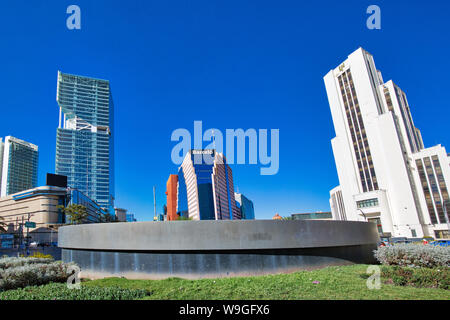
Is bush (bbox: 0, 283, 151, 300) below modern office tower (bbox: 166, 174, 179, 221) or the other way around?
below

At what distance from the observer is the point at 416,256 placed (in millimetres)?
10180

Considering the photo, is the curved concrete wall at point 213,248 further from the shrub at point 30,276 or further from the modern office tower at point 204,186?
the modern office tower at point 204,186

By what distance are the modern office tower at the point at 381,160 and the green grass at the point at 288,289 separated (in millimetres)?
53670

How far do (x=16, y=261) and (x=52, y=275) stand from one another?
11.4 ft

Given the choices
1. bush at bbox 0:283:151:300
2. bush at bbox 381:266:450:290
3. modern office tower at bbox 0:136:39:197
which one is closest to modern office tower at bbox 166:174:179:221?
modern office tower at bbox 0:136:39:197

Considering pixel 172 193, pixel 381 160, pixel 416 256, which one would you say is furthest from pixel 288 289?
pixel 172 193

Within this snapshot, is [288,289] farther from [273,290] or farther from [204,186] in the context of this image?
[204,186]

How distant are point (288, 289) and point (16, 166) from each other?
224333 mm

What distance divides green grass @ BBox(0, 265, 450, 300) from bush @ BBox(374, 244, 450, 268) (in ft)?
8.56

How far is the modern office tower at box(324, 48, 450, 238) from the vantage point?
5341cm

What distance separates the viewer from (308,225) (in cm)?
1128

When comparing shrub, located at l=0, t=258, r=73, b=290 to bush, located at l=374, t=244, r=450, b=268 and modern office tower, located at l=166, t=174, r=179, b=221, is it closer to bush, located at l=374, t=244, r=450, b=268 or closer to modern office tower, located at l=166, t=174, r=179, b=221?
bush, located at l=374, t=244, r=450, b=268

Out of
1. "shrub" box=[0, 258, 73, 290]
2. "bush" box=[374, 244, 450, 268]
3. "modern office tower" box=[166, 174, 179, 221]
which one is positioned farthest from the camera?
"modern office tower" box=[166, 174, 179, 221]
